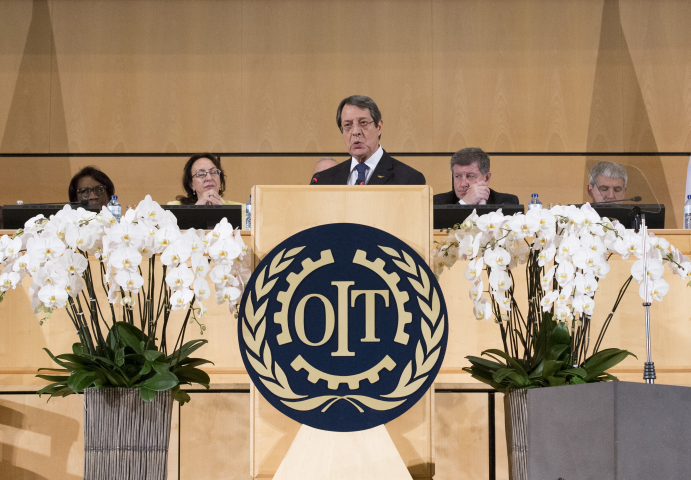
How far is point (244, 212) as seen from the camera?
2.46 metres

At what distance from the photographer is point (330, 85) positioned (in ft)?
15.1

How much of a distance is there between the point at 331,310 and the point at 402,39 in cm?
367

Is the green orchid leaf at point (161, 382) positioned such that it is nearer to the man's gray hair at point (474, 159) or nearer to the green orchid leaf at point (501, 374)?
the green orchid leaf at point (501, 374)

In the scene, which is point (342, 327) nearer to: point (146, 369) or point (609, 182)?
point (146, 369)

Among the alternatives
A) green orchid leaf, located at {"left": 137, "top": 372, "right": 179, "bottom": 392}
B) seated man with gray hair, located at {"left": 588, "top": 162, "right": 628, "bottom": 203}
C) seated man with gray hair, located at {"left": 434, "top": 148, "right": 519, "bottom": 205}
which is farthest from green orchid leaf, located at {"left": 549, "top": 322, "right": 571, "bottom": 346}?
seated man with gray hair, located at {"left": 588, "top": 162, "right": 628, "bottom": 203}

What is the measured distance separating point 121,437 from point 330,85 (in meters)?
3.69

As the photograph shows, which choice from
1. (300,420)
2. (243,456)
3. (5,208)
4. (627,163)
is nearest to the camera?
(300,420)

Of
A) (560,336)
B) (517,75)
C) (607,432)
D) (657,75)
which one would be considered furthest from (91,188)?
(657,75)

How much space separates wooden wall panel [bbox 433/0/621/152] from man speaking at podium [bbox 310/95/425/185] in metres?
1.80

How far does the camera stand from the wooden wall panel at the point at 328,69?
4559 mm

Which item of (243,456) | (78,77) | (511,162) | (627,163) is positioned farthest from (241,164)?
(243,456)

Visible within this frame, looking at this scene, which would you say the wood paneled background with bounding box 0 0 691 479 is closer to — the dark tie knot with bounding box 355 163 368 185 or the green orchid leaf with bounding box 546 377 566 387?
the dark tie knot with bounding box 355 163 368 185

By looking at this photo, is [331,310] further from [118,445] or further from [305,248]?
[118,445]

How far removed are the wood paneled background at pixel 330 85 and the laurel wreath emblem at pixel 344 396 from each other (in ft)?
11.0
